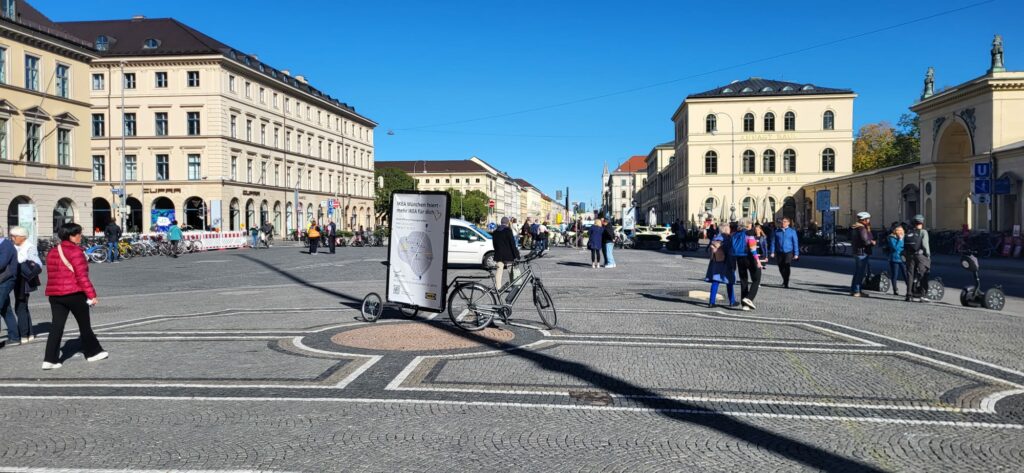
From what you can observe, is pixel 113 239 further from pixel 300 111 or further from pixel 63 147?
pixel 300 111

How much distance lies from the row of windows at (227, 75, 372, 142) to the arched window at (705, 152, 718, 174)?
42.1 metres

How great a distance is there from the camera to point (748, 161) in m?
74.1

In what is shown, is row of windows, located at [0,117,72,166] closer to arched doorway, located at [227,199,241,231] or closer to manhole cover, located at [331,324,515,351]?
arched doorway, located at [227,199,241,231]

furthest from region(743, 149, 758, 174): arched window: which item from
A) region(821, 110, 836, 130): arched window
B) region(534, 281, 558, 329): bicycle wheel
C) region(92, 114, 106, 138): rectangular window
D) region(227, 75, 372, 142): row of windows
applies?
region(534, 281, 558, 329): bicycle wheel

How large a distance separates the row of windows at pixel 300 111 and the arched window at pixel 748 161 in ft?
150

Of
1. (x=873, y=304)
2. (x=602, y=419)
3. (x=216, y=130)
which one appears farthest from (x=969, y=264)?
(x=216, y=130)

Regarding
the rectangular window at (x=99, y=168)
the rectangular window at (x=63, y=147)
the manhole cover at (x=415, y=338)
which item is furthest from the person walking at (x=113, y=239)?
the rectangular window at (x=99, y=168)

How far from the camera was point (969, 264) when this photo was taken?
45.1 feet

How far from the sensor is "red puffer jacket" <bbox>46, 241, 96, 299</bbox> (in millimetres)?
7944

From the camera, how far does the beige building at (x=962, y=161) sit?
37844 mm

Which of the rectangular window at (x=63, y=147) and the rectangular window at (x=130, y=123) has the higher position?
the rectangular window at (x=130, y=123)

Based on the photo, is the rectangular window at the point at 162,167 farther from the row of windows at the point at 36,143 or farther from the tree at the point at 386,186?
the tree at the point at 386,186

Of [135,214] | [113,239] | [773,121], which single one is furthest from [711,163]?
[113,239]

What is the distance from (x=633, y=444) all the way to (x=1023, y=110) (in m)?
42.9
